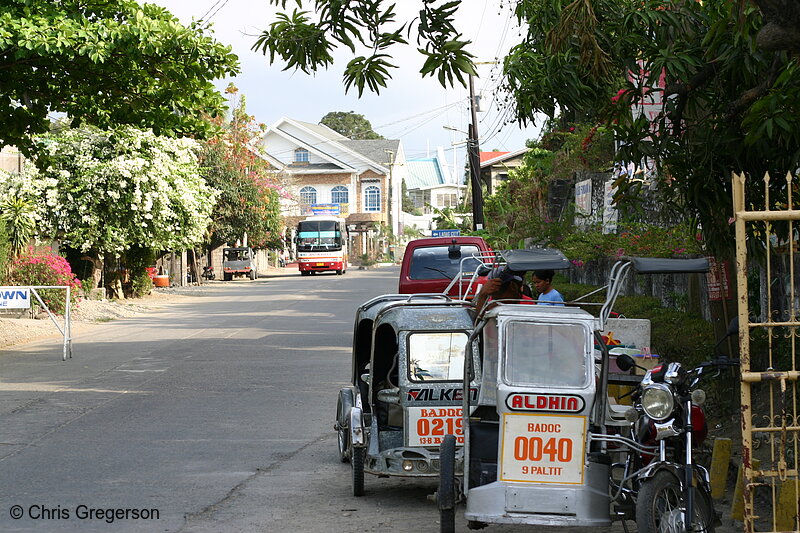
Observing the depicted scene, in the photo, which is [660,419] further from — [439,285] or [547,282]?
[439,285]

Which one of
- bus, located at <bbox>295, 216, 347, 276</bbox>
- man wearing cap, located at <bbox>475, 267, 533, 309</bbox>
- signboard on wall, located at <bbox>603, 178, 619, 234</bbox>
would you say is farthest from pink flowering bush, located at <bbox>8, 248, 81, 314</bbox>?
bus, located at <bbox>295, 216, 347, 276</bbox>

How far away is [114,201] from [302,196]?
5709 cm

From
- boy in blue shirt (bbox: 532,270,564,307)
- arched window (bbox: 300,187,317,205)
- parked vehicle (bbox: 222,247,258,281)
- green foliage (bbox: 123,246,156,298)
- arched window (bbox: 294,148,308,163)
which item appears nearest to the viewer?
boy in blue shirt (bbox: 532,270,564,307)

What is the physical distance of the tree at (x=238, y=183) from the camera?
166ft

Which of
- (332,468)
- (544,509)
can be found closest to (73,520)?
(332,468)

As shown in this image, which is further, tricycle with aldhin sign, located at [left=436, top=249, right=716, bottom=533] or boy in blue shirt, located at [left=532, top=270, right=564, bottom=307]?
boy in blue shirt, located at [left=532, top=270, right=564, bottom=307]

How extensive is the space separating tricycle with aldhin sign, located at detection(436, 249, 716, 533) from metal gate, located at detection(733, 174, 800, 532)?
0.43 meters

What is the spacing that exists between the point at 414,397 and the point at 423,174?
435 ft

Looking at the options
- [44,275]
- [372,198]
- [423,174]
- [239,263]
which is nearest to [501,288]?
[44,275]

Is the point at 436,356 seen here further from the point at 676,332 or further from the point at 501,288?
the point at 676,332

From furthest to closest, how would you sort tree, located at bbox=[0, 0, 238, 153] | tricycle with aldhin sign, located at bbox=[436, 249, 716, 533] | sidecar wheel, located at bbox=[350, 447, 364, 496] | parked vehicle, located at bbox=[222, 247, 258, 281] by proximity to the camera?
parked vehicle, located at bbox=[222, 247, 258, 281]
tree, located at bbox=[0, 0, 238, 153]
sidecar wheel, located at bbox=[350, 447, 364, 496]
tricycle with aldhin sign, located at bbox=[436, 249, 716, 533]

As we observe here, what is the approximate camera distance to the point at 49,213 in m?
33.2

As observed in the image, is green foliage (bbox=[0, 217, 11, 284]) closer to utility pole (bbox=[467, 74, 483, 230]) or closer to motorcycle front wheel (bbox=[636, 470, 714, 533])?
utility pole (bbox=[467, 74, 483, 230])

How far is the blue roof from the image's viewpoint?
138250 mm
